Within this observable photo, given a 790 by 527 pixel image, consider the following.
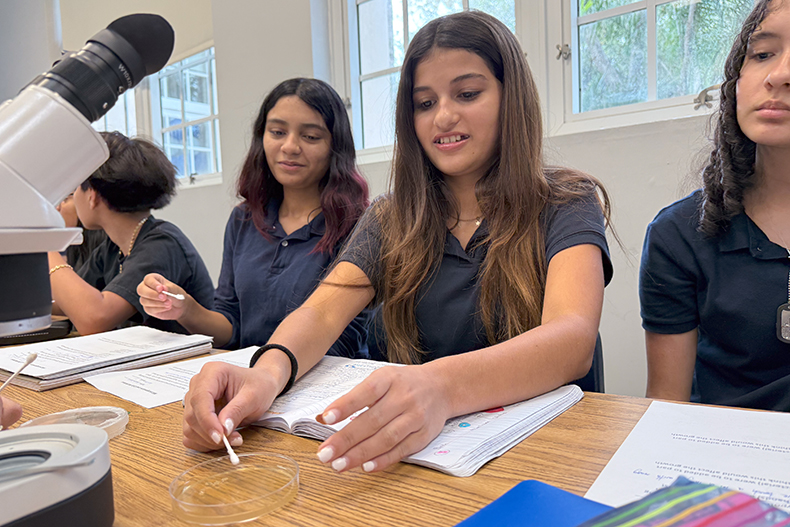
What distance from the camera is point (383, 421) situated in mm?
549

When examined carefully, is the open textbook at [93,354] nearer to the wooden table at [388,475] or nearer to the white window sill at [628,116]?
the wooden table at [388,475]

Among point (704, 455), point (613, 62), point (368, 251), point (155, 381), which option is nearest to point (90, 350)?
point (155, 381)

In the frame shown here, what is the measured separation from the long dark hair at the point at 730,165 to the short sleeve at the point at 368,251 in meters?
0.64

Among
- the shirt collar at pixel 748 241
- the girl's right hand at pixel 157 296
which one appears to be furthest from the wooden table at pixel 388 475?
the girl's right hand at pixel 157 296

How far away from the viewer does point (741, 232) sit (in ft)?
3.32

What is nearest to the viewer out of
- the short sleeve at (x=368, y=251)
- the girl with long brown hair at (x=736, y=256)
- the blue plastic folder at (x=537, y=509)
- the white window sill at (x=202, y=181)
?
the blue plastic folder at (x=537, y=509)

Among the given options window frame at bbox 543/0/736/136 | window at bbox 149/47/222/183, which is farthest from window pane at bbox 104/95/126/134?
window frame at bbox 543/0/736/136

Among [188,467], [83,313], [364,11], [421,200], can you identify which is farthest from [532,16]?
[188,467]

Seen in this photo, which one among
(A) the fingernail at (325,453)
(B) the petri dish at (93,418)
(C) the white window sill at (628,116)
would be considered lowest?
(B) the petri dish at (93,418)

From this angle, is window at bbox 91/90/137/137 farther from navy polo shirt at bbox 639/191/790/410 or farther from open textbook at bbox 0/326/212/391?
navy polo shirt at bbox 639/191/790/410

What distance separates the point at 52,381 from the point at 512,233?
882 mm

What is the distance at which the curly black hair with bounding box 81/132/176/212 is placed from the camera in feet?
5.68

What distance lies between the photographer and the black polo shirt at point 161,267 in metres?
1.60

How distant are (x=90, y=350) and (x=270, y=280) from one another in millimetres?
512
